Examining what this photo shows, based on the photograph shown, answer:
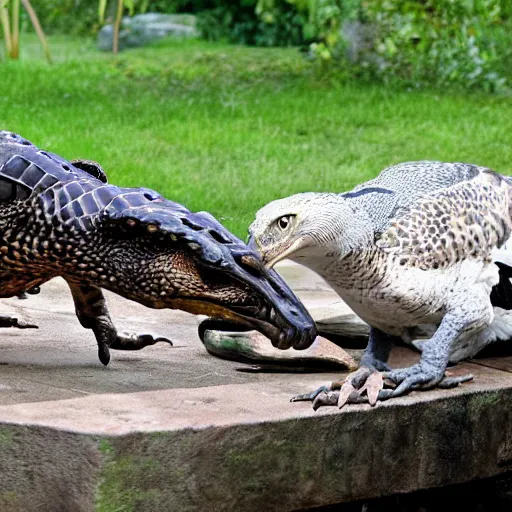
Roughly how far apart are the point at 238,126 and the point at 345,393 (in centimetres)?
632

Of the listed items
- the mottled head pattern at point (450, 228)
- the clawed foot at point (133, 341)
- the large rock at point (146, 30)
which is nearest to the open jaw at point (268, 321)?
the mottled head pattern at point (450, 228)

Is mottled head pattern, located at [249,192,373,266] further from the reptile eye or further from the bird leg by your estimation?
the bird leg

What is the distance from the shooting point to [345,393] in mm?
3568

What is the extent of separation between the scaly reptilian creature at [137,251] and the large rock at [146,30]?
11670mm

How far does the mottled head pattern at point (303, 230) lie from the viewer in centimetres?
364

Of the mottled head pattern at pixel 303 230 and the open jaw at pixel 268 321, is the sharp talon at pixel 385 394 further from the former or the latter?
the mottled head pattern at pixel 303 230

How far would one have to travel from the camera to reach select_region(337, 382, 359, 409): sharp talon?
11.6ft

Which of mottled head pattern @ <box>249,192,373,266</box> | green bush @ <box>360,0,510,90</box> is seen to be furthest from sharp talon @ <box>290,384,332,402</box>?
green bush @ <box>360,0,510,90</box>

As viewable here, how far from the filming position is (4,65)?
12.2 m

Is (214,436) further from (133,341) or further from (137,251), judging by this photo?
(133,341)

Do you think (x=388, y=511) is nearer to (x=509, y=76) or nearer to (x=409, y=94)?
(x=409, y=94)

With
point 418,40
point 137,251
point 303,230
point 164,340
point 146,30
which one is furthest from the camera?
point 146,30

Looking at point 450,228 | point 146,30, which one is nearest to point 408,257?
point 450,228

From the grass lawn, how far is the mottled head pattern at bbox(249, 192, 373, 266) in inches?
117
